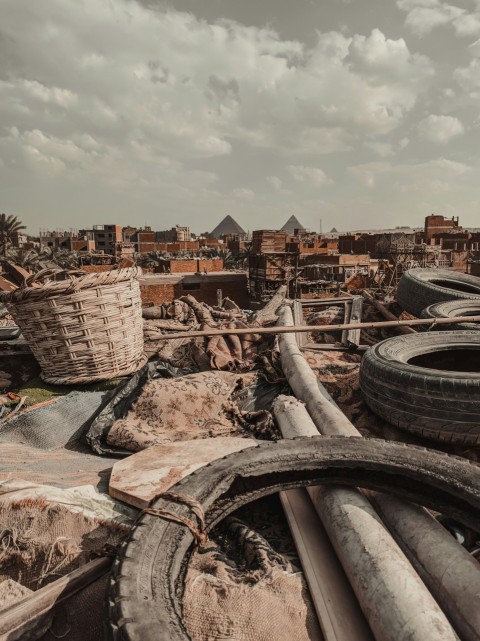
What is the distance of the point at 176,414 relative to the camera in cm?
306

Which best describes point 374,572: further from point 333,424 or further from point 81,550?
point 333,424

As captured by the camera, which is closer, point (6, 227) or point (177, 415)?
point (177, 415)

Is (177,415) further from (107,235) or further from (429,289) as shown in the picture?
(107,235)

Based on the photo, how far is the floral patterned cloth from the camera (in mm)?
2758

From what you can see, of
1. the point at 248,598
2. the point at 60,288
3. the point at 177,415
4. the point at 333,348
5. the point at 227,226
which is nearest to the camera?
the point at 248,598

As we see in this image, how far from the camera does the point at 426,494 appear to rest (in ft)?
6.00

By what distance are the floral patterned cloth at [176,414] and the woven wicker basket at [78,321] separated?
59 cm

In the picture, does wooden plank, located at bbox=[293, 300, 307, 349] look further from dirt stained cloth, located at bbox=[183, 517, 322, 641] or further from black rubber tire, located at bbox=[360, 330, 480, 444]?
dirt stained cloth, located at bbox=[183, 517, 322, 641]

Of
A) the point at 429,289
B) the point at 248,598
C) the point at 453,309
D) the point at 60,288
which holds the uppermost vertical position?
the point at 60,288

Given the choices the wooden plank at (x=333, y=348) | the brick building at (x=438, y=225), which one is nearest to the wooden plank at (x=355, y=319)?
the wooden plank at (x=333, y=348)

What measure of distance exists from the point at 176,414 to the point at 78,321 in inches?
45.6

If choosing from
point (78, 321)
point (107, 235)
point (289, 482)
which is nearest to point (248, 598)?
point (289, 482)

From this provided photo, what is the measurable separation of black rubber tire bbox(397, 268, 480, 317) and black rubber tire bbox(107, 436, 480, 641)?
5771 mm

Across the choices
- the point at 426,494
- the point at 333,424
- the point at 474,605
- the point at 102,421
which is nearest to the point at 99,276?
the point at 102,421
